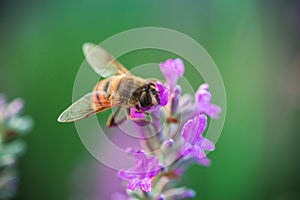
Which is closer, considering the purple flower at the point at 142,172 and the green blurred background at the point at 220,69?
the purple flower at the point at 142,172

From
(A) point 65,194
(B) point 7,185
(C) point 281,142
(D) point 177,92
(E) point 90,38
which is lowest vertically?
(A) point 65,194

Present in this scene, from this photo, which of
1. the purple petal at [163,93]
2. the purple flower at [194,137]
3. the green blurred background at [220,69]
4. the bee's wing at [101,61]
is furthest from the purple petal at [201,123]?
the green blurred background at [220,69]

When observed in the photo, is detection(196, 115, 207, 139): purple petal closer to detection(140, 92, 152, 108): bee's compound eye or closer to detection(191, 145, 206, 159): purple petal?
detection(191, 145, 206, 159): purple petal

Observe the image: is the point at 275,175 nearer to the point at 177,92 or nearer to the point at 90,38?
the point at 177,92

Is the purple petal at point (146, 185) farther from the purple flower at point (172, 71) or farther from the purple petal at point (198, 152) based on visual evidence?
the purple flower at point (172, 71)

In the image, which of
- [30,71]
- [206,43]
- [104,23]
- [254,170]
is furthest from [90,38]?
[254,170]

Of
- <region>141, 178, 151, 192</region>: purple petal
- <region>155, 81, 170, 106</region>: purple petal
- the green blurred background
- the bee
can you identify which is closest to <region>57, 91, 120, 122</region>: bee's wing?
the bee
